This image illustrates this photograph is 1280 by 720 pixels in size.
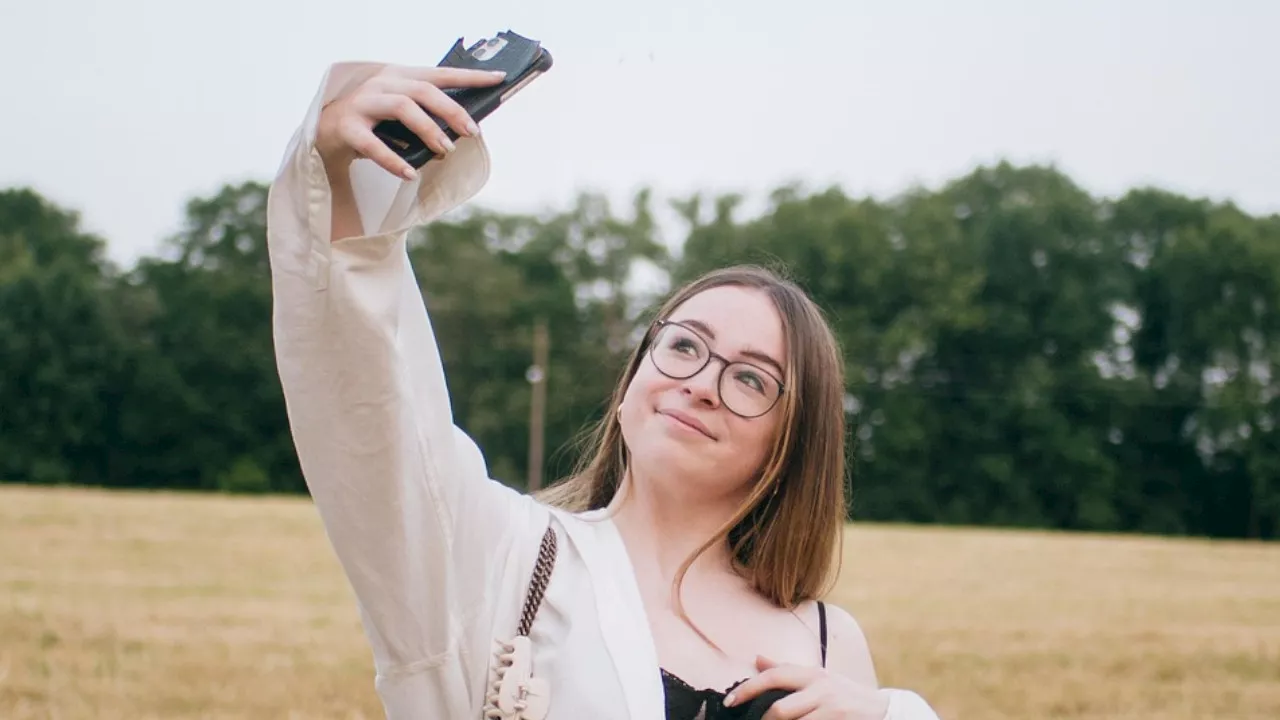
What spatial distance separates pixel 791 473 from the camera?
2457 millimetres

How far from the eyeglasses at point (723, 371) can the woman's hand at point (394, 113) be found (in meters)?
0.80

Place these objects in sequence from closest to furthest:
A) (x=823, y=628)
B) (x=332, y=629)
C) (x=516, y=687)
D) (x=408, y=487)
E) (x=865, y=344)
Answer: (x=408, y=487) → (x=516, y=687) → (x=823, y=628) → (x=332, y=629) → (x=865, y=344)

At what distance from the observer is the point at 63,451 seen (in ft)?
136

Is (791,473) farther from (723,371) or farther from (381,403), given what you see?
(381,403)

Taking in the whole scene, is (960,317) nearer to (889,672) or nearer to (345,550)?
(889,672)

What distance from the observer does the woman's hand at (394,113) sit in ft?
4.93

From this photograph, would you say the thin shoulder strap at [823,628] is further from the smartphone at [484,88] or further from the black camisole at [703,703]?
the smartphone at [484,88]

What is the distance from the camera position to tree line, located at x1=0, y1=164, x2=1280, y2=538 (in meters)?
42.3

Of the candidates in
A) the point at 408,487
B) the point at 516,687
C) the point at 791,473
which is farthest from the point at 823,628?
the point at 408,487

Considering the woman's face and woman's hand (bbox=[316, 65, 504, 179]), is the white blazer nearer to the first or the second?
woman's hand (bbox=[316, 65, 504, 179])

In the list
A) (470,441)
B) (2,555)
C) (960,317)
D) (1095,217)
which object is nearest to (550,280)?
(960,317)

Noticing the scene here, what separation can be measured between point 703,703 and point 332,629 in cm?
646

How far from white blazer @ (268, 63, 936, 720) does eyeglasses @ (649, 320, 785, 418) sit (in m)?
0.38

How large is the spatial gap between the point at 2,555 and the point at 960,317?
3739 cm
